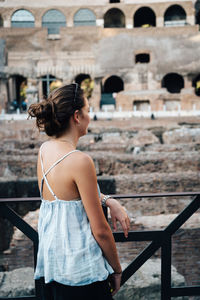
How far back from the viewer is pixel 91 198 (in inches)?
58.6

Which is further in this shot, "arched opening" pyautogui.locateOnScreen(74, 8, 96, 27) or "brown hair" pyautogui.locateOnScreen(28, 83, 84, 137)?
"arched opening" pyautogui.locateOnScreen(74, 8, 96, 27)

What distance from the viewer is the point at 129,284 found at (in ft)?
9.83

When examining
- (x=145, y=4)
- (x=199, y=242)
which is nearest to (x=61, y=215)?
(x=199, y=242)

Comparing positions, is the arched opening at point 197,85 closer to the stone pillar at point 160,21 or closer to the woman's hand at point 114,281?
the stone pillar at point 160,21

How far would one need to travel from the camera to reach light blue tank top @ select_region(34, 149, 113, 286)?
1544mm

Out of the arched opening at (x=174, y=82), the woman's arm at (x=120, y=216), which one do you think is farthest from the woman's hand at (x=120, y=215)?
the arched opening at (x=174, y=82)

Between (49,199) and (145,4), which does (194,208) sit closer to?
(49,199)

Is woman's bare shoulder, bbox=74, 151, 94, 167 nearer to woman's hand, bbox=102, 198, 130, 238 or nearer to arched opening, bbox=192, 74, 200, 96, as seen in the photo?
woman's hand, bbox=102, 198, 130, 238

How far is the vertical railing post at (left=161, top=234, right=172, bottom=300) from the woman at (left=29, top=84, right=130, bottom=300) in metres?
0.72

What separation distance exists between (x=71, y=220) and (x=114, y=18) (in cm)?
3648

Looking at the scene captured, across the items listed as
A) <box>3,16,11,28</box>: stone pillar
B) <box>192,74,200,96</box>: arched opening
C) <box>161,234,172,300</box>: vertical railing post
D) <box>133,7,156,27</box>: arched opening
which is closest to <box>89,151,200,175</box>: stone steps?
<box>161,234,172,300</box>: vertical railing post

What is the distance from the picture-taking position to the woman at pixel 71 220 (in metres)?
1.50

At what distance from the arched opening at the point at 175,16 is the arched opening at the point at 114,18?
4.48 meters

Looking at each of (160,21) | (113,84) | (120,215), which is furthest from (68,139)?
(160,21)
